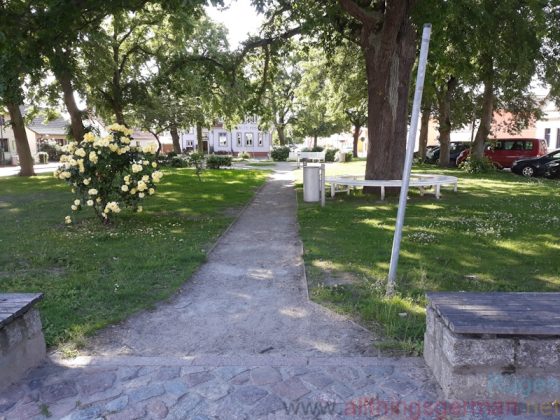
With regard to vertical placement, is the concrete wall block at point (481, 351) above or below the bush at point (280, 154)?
above

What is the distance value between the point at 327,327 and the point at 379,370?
3.01ft

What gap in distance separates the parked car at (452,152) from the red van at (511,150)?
3.83 meters

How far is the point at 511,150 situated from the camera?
27.7 m

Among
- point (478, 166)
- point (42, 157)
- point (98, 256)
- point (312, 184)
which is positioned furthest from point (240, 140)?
point (98, 256)

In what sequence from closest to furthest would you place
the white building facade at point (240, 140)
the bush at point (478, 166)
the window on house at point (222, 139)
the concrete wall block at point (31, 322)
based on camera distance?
the concrete wall block at point (31, 322) < the bush at point (478, 166) < the white building facade at point (240, 140) < the window on house at point (222, 139)

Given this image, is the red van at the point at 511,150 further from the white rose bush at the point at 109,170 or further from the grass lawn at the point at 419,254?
the white rose bush at the point at 109,170

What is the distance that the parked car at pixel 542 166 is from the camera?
22391mm

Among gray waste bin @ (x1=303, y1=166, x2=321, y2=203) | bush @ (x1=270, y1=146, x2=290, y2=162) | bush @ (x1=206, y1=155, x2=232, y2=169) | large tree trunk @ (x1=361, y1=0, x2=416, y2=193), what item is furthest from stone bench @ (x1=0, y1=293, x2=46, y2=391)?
bush @ (x1=270, y1=146, x2=290, y2=162)

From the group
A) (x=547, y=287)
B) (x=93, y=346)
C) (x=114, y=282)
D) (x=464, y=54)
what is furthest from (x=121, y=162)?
(x=464, y=54)

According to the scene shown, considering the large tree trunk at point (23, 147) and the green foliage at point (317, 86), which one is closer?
the large tree trunk at point (23, 147)

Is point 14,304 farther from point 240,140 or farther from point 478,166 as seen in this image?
point 240,140

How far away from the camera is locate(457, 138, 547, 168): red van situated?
27031 mm

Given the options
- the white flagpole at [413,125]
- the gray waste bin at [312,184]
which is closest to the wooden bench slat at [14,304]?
the white flagpole at [413,125]

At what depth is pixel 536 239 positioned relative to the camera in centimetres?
766
